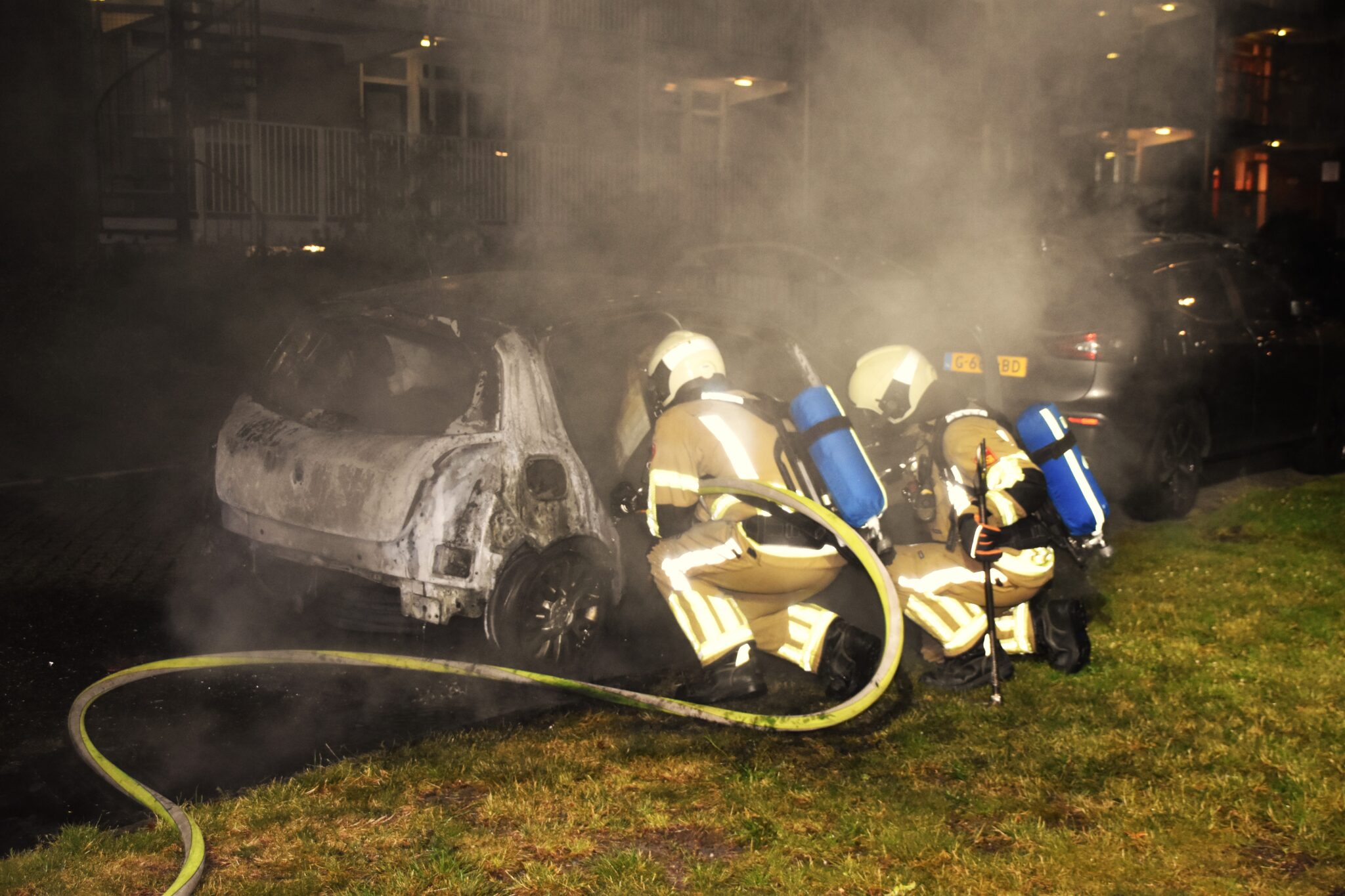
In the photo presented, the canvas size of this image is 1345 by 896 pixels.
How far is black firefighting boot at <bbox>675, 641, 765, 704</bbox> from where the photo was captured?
4.07 metres

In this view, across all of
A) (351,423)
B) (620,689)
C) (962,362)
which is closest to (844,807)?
(620,689)

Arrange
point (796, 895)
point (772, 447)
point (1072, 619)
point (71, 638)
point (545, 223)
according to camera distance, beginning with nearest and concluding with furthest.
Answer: point (796, 895)
point (772, 447)
point (1072, 619)
point (71, 638)
point (545, 223)

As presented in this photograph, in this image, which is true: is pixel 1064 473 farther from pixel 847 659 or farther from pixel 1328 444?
pixel 1328 444

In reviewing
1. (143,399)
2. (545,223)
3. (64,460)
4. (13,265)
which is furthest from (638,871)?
(545,223)

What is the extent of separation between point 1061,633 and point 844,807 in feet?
4.91

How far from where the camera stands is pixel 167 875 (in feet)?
9.62

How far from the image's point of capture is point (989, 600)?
13.3 feet

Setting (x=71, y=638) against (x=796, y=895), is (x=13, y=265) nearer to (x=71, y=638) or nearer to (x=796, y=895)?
(x=71, y=638)

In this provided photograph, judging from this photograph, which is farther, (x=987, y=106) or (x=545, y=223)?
(x=545, y=223)

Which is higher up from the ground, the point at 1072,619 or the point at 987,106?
the point at 987,106

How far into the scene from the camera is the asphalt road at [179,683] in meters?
3.64

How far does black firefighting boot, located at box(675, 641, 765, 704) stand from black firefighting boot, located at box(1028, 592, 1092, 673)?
109cm

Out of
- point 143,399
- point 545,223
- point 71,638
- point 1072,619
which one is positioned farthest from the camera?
point 545,223

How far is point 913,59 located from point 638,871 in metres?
7.15
